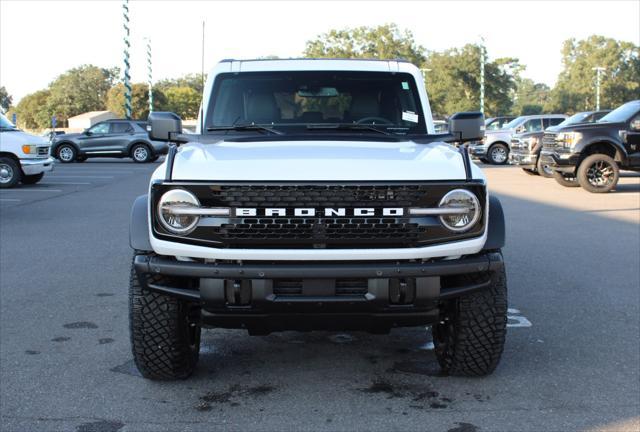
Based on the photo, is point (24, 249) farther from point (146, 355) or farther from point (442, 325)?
point (442, 325)

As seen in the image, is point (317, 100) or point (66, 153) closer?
point (317, 100)

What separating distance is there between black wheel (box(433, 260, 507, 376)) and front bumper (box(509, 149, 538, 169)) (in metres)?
17.9

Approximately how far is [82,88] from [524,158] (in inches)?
4623

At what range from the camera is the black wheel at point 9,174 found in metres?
17.7

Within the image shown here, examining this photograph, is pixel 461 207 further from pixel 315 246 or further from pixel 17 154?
pixel 17 154

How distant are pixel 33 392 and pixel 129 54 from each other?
128 feet

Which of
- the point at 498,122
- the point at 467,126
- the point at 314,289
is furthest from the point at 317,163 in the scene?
the point at 498,122

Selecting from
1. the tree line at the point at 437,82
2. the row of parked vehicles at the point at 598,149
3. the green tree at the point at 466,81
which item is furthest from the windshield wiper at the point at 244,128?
the green tree at the point at 466,81

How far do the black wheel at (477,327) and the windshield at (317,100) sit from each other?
160cm

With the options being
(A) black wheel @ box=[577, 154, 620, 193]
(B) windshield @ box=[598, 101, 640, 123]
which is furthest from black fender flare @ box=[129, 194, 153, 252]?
(B) windshield @ box=[598, 101, 640, 123]

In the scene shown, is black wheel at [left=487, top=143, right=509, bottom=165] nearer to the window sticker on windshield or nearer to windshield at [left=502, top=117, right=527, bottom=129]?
windshield at [left=502, top=117, right=527, bottom=129]

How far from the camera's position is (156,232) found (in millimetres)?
3830

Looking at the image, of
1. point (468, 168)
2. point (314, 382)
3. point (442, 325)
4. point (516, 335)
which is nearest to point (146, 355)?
point (314, 382)

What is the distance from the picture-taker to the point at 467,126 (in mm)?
5125
